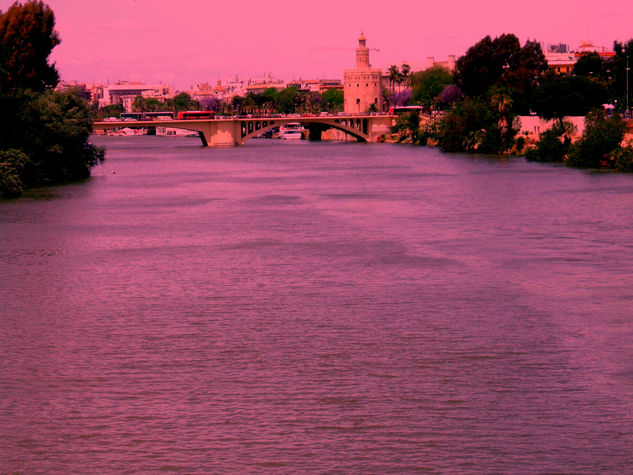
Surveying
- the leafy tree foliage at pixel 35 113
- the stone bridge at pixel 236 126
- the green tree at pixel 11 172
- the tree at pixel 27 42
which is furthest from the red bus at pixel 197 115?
the green tree at pixel 11 172

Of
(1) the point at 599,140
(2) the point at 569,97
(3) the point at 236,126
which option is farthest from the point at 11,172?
(3) the point at 236,126

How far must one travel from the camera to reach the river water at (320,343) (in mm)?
14117

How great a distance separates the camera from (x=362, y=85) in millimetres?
166000

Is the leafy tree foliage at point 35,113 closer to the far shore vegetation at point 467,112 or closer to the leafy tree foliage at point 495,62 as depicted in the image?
the far shore vegetation at point 467,112

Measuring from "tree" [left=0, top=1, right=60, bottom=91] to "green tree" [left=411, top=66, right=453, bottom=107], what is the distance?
102 meters

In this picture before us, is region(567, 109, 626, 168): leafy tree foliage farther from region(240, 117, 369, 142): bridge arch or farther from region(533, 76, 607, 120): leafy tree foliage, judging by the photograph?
region(240, 117, 369, 142): bridge arch

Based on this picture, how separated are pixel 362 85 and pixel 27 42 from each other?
4432 inches

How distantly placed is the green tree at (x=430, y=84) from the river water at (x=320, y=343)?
119 m

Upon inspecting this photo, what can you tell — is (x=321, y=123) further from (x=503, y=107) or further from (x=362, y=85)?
(x=503, y=107)

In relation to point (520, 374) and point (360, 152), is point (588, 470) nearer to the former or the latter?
point (520, 374)

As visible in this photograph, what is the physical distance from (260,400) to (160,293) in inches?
350

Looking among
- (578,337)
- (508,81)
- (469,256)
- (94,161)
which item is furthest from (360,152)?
(578,337)

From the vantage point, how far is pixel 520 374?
1717 cm

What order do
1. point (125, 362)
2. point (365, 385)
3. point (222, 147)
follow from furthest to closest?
point (222, 147), point (125, 362), point (365, 385)
